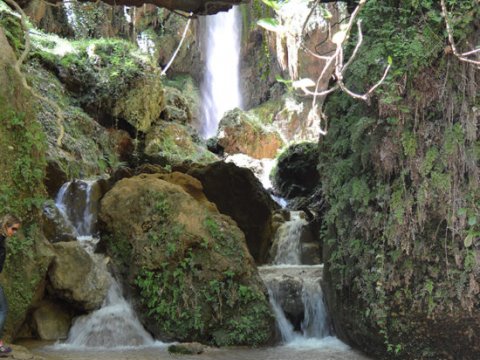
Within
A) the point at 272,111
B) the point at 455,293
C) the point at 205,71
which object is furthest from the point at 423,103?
the point at 205,71

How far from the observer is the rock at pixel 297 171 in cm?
1545

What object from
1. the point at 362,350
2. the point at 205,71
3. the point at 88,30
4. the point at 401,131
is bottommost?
the point at 362,350

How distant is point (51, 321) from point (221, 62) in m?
24.1

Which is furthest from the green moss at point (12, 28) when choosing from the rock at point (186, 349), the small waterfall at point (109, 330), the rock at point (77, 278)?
the rock at point (186, 349)

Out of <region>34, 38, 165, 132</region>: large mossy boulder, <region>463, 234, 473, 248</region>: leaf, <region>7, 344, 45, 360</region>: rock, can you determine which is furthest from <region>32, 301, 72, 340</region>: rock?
<region>34, 38, 165, 132</region>: large mossy boulder

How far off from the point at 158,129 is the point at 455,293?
12873 mm

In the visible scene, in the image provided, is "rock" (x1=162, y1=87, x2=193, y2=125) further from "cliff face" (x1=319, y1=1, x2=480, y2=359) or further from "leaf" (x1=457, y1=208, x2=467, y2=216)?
"leaf" (x1=457, y1=208, x2=467, y2=216)

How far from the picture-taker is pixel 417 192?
17.6 feet

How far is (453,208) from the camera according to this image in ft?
17.1

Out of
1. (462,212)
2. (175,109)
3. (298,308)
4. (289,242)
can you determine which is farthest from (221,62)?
(462,212)

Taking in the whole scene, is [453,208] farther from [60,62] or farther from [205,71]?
[205,71]

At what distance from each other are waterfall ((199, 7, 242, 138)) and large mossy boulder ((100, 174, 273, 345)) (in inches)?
809

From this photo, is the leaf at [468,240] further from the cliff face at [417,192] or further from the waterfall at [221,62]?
the waterfall at [221,62]

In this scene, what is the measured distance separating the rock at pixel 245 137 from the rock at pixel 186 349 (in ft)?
51.2
